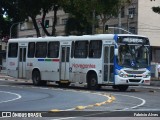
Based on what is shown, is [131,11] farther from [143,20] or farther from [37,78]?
[37,78]

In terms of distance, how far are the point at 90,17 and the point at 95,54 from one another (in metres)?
23.3

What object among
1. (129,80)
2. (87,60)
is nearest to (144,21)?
(87,60)

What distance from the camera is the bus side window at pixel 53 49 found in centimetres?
3281

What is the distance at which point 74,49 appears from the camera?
3148 cm

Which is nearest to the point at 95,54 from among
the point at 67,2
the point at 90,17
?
the point at 67,2

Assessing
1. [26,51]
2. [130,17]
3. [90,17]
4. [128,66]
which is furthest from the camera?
[130,17]

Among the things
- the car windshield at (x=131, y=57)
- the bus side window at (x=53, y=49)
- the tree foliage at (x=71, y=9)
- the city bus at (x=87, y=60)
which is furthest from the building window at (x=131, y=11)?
the car windshield at (x=131, y=57)

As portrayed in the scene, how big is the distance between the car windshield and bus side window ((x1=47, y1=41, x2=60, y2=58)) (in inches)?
230

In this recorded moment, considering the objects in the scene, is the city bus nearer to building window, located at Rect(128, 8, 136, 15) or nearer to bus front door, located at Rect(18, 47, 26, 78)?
bus front door, located at Rect(18, 47, 26, 78)

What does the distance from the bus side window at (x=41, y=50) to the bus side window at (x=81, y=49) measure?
337 cm

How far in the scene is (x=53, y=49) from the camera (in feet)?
109

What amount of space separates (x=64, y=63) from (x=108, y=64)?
432 cm

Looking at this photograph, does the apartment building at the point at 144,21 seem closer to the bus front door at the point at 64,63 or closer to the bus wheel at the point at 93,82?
the bus front door at the point at 64,63

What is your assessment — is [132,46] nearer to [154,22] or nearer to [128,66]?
[128,66]
